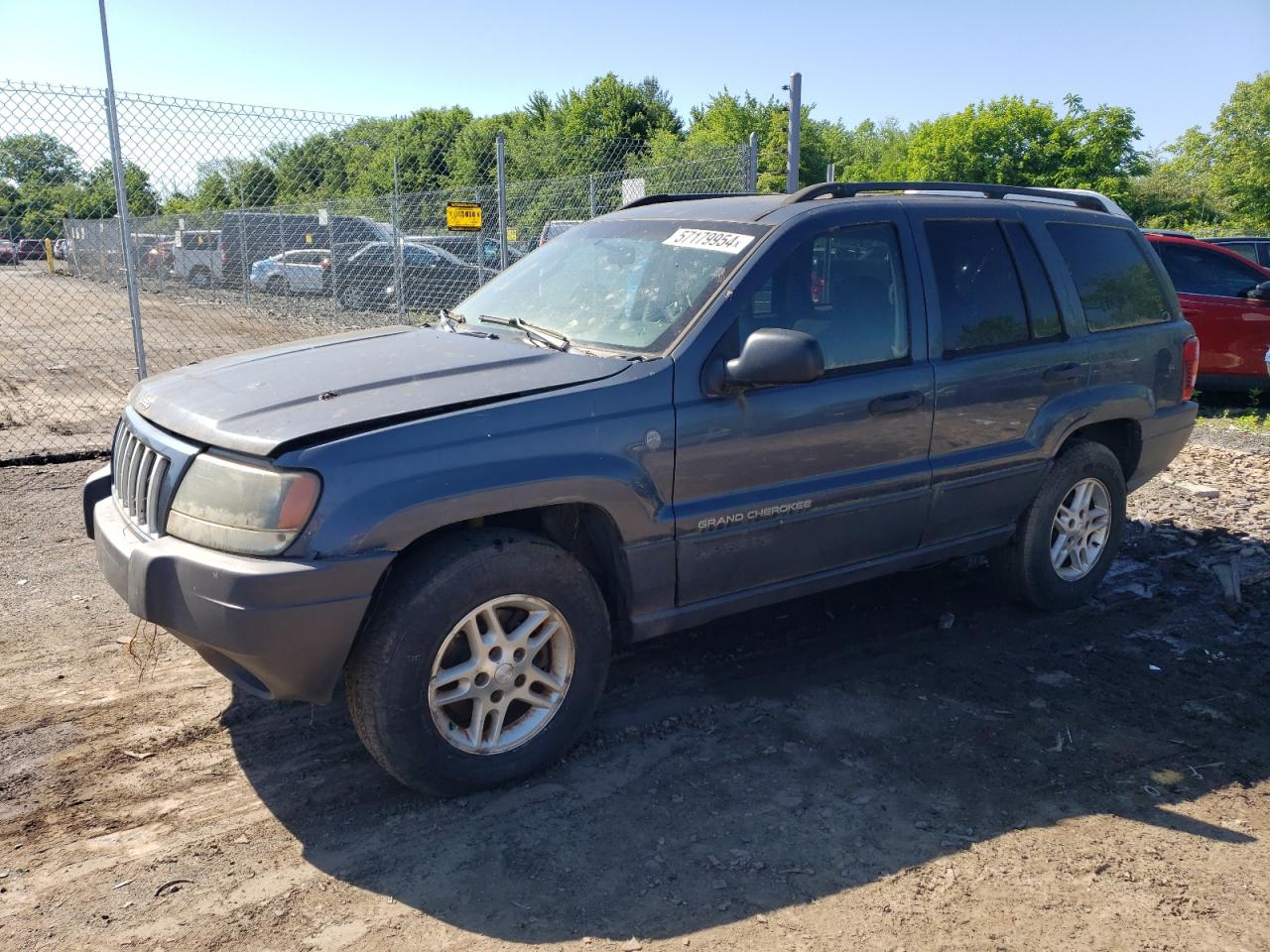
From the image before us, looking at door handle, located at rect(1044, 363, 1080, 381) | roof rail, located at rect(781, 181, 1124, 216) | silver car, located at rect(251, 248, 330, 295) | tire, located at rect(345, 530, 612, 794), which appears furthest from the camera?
silver car, located at rect(251, 248, 330, 295)

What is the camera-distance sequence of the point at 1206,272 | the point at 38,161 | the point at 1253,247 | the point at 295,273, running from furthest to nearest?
1. the point at 295,273
2. the point at 1253,247
3. the point at 1206,272
4. the point at 38,161

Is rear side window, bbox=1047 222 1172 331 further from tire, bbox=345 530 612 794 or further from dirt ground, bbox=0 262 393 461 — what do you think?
dirt ground, bbox=0 262 393 461

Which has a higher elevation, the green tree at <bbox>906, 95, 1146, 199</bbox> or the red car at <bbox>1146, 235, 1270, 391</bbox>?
the green tree at <bbox>906, 95, 1146, 199</bbox>

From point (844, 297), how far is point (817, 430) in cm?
63

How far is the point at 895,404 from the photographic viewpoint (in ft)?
13.6

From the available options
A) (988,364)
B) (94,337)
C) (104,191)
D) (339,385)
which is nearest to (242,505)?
(339,385)

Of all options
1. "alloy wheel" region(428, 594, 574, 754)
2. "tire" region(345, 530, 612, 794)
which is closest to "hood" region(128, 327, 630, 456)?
"tire" region(345, 530, 612, 794)

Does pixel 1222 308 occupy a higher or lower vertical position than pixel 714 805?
higher

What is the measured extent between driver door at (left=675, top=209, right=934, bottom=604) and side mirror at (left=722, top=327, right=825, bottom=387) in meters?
0.13

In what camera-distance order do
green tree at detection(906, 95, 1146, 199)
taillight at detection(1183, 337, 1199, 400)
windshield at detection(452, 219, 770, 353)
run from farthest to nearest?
1. green tree at detection(906, 95, 1146, 199)
2. taillight at detection(1183, 337, 1199, 400)
3. windshield at detection(452, 219, 770, 353)

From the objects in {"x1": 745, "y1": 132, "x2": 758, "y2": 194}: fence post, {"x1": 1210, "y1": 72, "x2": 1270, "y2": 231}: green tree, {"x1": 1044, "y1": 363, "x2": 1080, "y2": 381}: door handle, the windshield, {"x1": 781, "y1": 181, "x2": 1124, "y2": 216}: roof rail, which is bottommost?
{"x1": 1044, "y1": 363, "x2": 1080, "y2": 381}: door handle

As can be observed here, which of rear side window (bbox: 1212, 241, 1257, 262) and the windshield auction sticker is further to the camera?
rear side window (bbox: 1212, 241, 1257, 262)

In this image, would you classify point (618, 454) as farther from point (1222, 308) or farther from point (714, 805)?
point (1222, 308)

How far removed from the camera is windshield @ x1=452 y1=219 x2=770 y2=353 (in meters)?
3.86
